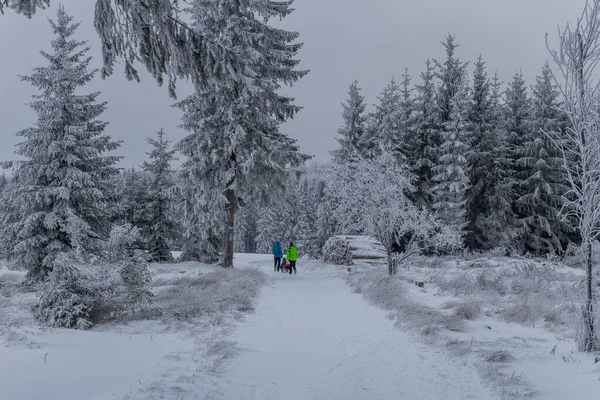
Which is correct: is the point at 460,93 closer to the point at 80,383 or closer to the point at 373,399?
the point at 373,399

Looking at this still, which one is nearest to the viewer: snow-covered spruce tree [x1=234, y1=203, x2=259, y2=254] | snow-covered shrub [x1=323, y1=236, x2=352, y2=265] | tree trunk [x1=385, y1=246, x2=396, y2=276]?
tree trunk [x1=385, y1=246, x2=396, y2=276]

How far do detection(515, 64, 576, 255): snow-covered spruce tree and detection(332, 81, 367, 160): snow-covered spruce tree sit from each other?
1254 cm

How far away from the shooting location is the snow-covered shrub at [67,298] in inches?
285

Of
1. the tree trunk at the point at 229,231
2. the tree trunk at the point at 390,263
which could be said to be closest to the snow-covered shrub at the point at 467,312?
the tree trunk at the point at 390,263

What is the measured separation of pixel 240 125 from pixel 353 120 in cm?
1649

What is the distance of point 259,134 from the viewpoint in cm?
1877

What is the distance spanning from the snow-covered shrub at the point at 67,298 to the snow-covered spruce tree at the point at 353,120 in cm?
2610

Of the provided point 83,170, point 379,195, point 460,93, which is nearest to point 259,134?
point 379,195

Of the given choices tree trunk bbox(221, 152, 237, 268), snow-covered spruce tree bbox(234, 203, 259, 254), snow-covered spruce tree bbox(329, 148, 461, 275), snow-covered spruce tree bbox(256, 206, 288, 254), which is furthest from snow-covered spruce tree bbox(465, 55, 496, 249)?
snow-covered spruce tree bbox(234, 203, 259, 254)

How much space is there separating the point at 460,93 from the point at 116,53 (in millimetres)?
26788

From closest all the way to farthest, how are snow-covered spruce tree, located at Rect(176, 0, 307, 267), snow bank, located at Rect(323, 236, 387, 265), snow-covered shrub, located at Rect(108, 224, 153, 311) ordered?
snow-covered shrub, located at Rect(108, 224, 153, 311), snow-covered spruce tree, located at Rect(176, 0, 307, 267), snow bank, located at Rect(323, 236, 387, 265)

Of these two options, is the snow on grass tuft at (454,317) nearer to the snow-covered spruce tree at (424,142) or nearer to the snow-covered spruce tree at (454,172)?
the snow-covered spruce tree at (454,172)

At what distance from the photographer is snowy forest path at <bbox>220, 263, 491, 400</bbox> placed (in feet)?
16.1

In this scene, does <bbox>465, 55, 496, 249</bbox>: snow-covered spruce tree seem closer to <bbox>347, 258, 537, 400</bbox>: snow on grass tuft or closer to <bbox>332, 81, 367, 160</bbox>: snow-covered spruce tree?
<bbox>332, 81, 367, 160</bbox>: snow-covered spruce tree
